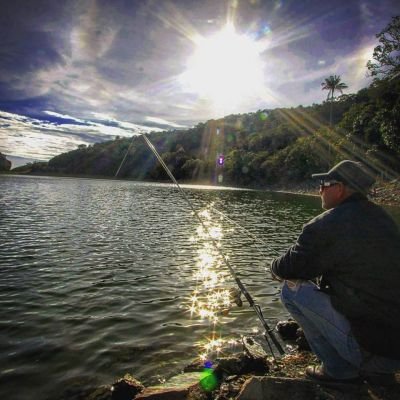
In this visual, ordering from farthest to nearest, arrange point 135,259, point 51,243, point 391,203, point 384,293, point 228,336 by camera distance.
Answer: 1. point 391,203
2. point 51,243
3. point 135,259
4. point 228,336
5. point 384,293

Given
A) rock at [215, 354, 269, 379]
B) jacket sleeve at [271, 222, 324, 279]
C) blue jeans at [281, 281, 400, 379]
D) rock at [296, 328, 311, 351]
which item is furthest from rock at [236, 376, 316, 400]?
rock at [296, 328, 311, 351]

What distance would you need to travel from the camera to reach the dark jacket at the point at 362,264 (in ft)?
13.8

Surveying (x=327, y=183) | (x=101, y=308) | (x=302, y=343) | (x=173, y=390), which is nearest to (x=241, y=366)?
(x=173, y=390)

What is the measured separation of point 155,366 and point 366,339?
4679mm

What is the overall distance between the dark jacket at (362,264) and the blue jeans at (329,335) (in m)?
0.15

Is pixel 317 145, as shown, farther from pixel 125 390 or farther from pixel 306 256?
pixel 306 256

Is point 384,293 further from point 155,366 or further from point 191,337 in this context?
point 191,337

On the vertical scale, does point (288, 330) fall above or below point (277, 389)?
below

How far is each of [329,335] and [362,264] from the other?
1.20 metres

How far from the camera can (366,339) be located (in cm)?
439

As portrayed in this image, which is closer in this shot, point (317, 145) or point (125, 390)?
point (125, 390)

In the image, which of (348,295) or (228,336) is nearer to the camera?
(348,295)

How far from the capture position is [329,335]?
479cm

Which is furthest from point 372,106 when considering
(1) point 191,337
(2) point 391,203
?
(1) point 191,337
